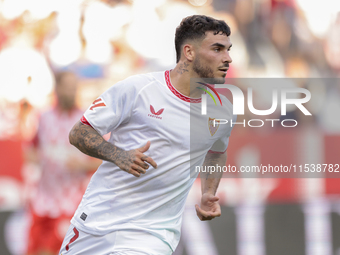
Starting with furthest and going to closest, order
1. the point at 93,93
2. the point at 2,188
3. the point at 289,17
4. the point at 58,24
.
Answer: the point at 289,17 < the point at 58,24 < the point at 93,93 < the point at 2,188

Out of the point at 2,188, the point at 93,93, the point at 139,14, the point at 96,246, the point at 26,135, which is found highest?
the point at 139,14

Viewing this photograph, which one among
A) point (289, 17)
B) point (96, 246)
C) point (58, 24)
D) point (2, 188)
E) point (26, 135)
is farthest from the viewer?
point (289, 17)

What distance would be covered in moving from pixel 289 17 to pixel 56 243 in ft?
18.4

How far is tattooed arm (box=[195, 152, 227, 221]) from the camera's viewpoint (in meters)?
2.82

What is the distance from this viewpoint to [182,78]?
300cm

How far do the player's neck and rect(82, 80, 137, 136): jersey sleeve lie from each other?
0.30 metres

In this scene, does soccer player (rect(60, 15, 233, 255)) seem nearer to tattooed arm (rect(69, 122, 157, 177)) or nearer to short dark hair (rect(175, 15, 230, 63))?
tattooed arm (rect(69, 122, 157, 177))

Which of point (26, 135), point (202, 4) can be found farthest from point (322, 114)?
point (26, 135)

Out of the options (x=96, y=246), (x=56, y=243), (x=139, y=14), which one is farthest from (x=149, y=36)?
(x=96, y=246)

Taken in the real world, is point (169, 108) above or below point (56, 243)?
above

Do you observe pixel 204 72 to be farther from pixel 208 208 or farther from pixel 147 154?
pixel 208 208

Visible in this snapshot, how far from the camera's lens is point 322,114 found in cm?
729

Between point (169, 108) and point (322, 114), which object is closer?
point (169, 108)

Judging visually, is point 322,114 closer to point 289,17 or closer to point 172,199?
point 289,17
